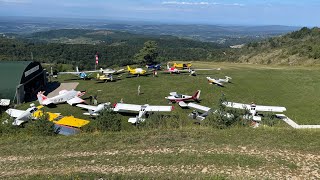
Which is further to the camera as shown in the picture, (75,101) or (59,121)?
(75,101)

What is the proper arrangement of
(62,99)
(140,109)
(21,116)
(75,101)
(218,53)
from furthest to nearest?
1. (218,53)
2. (62,99)
3. (75,101)
4. (140,109)
5. (21,116)

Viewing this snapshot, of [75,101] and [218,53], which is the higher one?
[75,101]

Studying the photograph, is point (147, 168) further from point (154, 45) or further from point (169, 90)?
point (154, 45)

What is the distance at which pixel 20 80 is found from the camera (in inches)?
1475

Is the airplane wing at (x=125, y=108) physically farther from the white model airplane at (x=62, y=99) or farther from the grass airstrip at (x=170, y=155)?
the grass airstrip at (x=170, y=155)

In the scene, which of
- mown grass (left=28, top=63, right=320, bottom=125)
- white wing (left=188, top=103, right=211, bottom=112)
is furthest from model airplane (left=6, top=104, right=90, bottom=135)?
white wing (left=188, top=103, right=211, bottom=112)

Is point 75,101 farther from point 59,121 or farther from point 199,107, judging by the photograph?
point 199,107

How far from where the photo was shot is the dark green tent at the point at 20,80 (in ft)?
118

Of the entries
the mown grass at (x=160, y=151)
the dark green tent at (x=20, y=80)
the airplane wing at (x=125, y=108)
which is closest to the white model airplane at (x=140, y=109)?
the airplane wing at (x=125, y=108)

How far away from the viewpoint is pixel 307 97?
115ft

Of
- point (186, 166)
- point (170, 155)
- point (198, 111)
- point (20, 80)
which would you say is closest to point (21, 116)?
point (20, 80)

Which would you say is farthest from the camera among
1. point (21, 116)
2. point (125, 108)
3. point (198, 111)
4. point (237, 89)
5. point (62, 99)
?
point (237, 89)

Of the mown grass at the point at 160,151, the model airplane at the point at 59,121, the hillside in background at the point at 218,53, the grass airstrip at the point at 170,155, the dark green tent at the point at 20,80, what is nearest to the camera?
the grass airstrip at the point at 170,155

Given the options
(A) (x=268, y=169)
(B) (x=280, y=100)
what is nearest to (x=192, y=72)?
(B) (x=280, y=100)
